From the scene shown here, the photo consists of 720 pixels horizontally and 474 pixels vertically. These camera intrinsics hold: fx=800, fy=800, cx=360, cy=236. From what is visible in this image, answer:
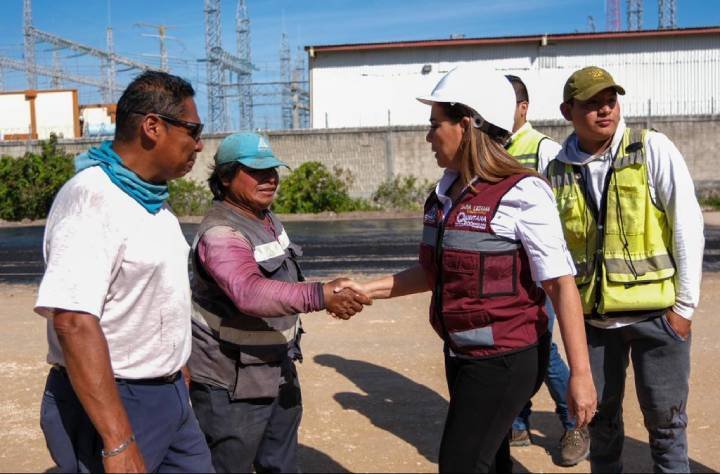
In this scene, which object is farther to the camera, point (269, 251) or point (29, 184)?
point (29, 184)

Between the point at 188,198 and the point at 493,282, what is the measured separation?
22.2 metres

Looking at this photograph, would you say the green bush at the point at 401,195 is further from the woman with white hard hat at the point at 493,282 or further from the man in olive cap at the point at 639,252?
the woman with white hard hat at the point at 493,282

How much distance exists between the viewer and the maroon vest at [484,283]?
291 cm

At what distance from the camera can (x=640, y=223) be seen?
364 cm

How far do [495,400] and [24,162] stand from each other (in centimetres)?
2517

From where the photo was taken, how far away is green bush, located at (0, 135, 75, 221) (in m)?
24.3

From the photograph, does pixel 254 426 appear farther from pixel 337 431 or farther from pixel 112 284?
pixel 337 431

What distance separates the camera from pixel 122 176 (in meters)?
2.59

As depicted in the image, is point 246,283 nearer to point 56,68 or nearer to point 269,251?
point 269,251

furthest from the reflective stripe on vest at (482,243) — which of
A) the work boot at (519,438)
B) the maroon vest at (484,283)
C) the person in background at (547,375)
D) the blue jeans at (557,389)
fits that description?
the work boot at (519,438)

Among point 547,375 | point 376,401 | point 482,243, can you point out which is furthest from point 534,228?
point 376,401

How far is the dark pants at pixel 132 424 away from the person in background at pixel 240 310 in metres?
0.36

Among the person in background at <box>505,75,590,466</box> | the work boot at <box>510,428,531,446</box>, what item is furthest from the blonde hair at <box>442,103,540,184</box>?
the work boot at <box>510,428,531,446</box>

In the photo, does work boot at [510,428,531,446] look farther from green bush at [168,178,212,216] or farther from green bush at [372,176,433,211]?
green bush at [372,176,433,211]
